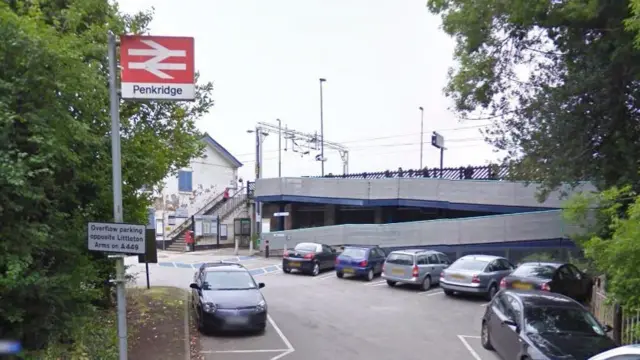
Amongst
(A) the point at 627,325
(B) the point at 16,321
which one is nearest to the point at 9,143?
(B) the point at 16,321

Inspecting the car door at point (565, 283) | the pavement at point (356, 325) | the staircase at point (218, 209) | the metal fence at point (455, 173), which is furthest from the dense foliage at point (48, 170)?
the staircase at point (218, 209)

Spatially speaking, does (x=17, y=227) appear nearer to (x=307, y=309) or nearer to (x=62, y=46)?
(x=62, y=46)

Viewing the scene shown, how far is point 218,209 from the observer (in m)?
42.0

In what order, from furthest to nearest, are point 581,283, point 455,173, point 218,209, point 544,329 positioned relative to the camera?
point 218,209 < point 455,173 < point 581,283 < point 544,329

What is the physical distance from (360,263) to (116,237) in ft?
55.6

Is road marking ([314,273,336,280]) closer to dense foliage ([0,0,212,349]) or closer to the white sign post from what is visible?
dense foliage ([0,0,212,349])

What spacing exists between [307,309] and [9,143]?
11123mm

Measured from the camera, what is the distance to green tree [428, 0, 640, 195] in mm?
13523

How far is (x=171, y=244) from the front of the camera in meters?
37.9

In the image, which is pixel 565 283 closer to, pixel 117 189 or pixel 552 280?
pixel 552 280

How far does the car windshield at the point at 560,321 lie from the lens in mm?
9094

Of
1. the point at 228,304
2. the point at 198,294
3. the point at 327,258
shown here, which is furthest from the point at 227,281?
the point at 327,258

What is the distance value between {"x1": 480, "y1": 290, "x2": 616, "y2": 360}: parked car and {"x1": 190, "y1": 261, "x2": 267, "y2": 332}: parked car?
5.10m

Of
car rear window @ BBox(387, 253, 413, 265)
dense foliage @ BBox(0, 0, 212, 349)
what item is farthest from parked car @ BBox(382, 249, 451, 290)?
dense foliage @ BBox(0, 0, 212, 349)
